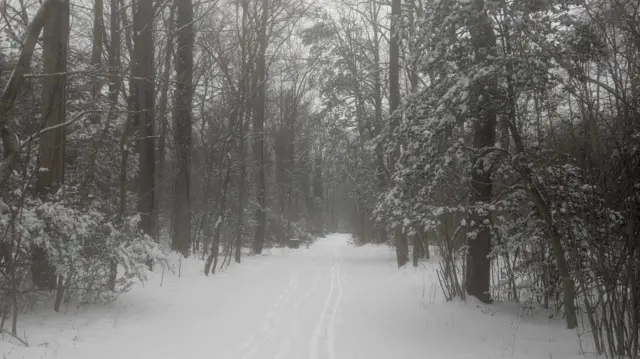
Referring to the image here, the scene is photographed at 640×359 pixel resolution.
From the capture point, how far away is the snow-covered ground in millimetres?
5805

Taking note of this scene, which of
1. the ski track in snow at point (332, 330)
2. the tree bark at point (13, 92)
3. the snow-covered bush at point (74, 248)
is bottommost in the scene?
the ski track in snow at point (332, 330)

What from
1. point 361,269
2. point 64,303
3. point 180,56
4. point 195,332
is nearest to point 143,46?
point 180,56

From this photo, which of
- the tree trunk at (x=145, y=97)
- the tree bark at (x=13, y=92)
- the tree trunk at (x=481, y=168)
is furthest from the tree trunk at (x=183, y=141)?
the tree trunk at (x=481, y=168)

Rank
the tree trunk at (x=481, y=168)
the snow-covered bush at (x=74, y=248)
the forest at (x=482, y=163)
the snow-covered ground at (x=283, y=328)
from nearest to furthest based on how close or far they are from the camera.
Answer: the forest at (x=482, y=163) → the snow-covered ground at (x=283, y=328) → the snow-covered bush at (x=74, y=248) → the tree trunk at (x=481, y=168)

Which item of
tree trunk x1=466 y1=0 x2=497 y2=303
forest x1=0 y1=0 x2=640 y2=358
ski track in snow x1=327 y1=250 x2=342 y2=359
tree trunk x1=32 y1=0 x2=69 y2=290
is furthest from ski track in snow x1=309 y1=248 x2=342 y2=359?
tree trunk x1=32 y1=0 x2=69 y2=290

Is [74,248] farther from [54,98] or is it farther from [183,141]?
[183,141]

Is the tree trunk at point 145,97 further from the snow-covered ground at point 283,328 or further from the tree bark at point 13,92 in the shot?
the tree bark at point 13,92

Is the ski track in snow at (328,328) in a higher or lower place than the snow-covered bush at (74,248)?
lower

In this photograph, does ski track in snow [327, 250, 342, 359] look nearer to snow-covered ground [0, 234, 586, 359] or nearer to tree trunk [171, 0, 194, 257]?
snow-covered ground [0, 234, 586, 359]

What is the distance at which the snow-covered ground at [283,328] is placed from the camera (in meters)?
5.80

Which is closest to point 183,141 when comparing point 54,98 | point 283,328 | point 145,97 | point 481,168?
point 145,97

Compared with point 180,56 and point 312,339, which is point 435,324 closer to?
point 312,339

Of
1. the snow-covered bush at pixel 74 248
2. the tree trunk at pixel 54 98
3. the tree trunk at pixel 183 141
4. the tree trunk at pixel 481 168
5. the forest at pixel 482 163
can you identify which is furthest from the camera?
the tree trunk at pixel 183 141

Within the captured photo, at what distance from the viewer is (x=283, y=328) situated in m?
7.14
